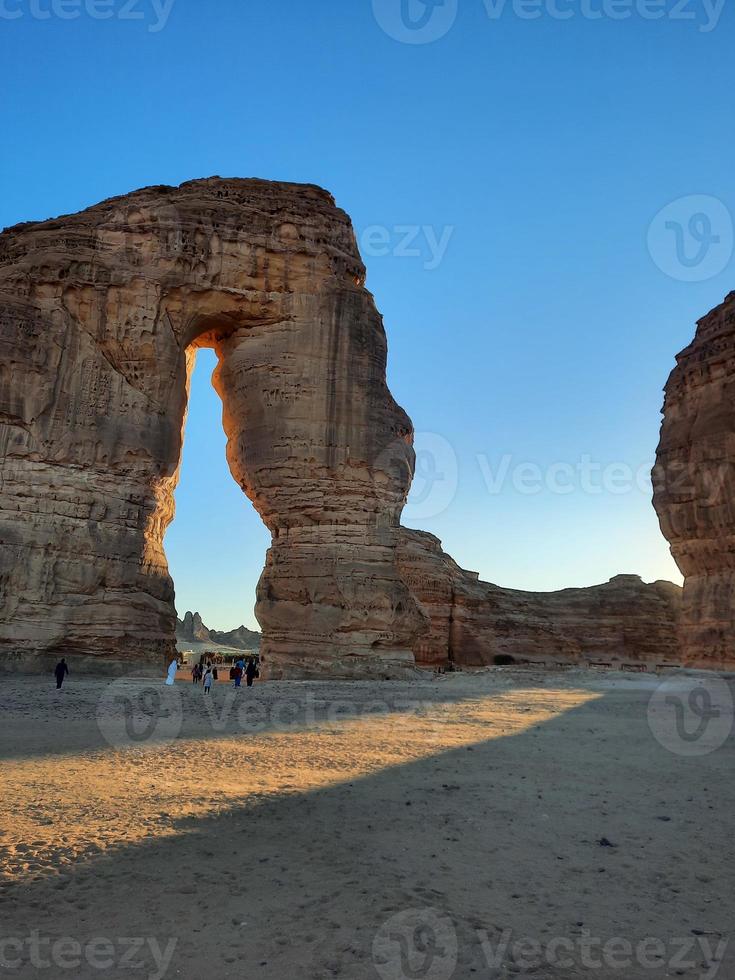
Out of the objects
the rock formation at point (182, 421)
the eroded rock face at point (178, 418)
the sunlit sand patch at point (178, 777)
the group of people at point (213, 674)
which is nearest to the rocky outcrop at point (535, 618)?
the rock formation at point (182, 421)

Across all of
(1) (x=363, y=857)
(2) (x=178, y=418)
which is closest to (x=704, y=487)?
(2) (x=178, y=418)

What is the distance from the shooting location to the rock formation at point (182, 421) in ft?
66.2

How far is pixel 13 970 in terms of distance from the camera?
2.89 m

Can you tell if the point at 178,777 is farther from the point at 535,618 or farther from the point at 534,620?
the point at 535,618

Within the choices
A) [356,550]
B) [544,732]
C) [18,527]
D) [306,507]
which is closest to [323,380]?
[306,507]

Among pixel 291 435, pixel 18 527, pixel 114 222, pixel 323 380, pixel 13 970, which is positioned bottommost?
pixel 13 970

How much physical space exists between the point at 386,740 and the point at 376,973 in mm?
6279

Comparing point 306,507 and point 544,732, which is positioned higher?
point 306,507

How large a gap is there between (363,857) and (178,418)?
20.7 meters

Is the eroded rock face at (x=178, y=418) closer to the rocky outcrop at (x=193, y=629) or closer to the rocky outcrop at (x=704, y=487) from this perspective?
the rocky outcrop at (x=704, y=487)

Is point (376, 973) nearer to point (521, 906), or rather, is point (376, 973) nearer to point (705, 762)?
point (521, 906)

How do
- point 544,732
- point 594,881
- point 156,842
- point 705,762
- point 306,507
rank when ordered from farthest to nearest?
point 306,507 < point 544,732 < point 705,762 < point 156,842 < point 594,881

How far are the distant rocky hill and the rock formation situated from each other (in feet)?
185

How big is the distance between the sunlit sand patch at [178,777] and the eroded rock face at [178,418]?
11.1 m
